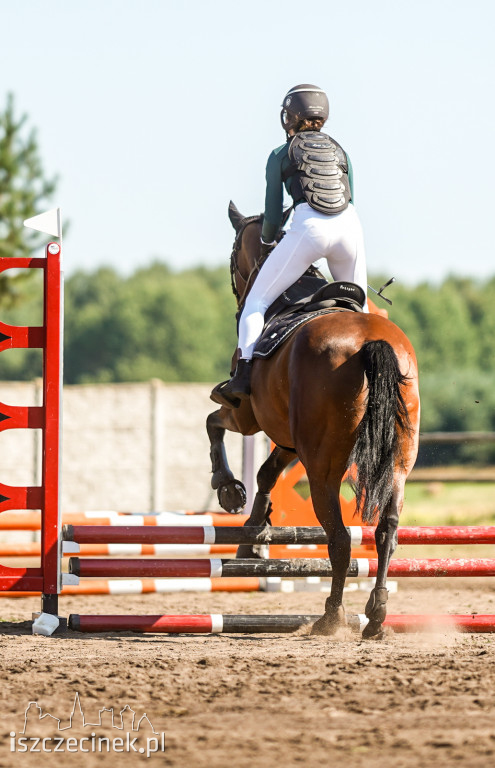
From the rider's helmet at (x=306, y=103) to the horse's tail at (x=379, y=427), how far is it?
153cm

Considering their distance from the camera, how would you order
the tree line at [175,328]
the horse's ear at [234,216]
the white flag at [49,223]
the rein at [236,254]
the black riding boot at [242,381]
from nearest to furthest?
the black riding boot at [242,381], the white flag at [49,223], the rein at [236,254], the horse's ear at [234,216], the tree line at [175,328]

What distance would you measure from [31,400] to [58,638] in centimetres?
1066

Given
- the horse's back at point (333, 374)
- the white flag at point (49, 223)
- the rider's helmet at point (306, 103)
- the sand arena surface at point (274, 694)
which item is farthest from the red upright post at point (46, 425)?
the rider's helmet at point (306, 103)

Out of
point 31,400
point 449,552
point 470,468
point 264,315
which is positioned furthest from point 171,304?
point 264,315

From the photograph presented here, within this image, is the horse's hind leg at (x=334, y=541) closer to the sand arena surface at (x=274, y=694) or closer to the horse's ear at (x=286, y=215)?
the sand arena surface at (x=274, y=694)

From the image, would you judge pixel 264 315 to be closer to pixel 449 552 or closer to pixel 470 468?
pixel 449 552

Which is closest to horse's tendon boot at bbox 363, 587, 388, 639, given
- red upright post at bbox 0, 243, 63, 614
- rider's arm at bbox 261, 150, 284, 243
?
red upright post at bbox 0, 243, 63, 614

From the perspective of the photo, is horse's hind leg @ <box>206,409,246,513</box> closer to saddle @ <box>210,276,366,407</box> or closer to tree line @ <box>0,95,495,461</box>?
saddle @ <box>210,276,366,407</box>

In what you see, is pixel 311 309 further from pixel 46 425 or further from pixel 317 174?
pixel 46 425

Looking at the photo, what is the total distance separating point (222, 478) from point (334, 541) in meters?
1.14

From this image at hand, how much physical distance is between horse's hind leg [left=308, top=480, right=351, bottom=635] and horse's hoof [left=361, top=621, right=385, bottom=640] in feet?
0.59

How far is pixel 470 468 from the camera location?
1242 inches

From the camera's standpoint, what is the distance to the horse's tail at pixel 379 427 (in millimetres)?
4738

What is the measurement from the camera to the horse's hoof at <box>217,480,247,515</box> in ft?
19.6
